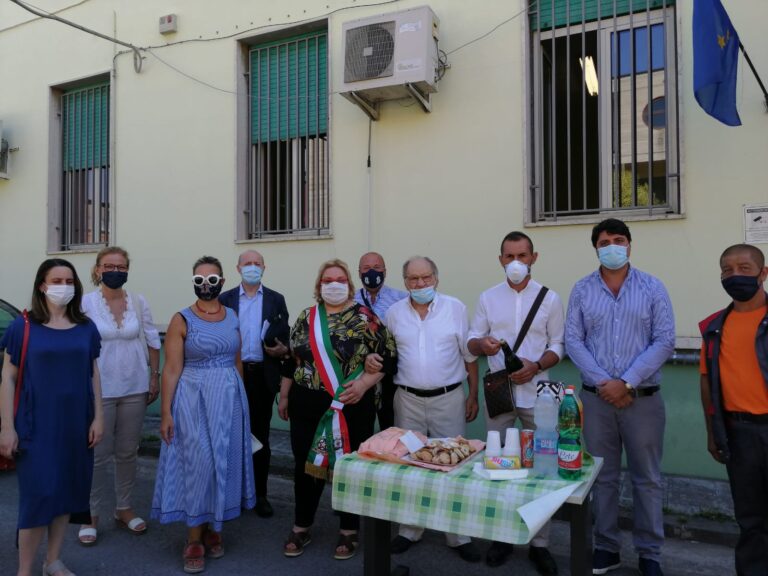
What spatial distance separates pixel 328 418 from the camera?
12.6 ft

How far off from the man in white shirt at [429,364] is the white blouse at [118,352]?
184 centimetres

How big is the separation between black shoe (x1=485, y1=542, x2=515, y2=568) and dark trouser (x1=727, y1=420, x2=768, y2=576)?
1.25 metres

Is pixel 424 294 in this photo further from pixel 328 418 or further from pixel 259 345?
pixel 259 345

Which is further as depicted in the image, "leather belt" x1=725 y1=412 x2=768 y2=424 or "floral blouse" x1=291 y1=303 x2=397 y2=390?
"floral blouse" x1=291 y1=303 x2=397 y2=390

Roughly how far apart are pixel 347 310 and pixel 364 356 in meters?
0.31

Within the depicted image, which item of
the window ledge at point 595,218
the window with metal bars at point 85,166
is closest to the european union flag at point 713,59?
the window ledge at point 595,218

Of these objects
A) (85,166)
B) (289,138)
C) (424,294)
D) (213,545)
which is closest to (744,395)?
(424,294)

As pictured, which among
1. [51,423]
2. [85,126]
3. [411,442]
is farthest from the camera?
[85,126]

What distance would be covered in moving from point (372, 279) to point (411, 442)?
185cm

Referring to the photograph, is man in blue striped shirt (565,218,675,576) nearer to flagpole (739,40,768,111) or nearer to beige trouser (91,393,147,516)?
flagpole (739,40,768,111)

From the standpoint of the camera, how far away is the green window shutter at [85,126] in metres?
8.45

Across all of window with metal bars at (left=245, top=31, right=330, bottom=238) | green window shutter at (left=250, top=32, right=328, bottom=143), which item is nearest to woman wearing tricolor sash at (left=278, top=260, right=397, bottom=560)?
window with metal bars at (left=245, top=31, right=330, bottom=238)

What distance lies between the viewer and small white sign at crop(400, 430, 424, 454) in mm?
3143

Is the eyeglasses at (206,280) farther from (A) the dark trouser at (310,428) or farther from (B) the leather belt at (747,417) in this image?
(B) the leather belt at (747,417)
